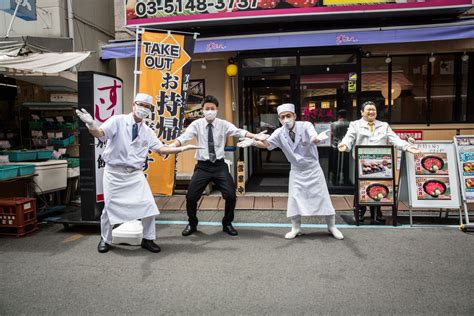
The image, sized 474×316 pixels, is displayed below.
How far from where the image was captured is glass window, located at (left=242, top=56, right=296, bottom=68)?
8180mm

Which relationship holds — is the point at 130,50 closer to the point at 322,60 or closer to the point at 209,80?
the point at 209,80

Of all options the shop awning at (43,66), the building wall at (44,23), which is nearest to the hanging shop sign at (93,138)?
the shop awning at (43,66)

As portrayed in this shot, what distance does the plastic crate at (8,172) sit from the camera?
5.77 meters

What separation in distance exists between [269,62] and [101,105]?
4.06 m

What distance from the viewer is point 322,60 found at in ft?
26.6

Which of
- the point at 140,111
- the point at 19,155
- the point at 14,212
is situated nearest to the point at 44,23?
the point at 19,155

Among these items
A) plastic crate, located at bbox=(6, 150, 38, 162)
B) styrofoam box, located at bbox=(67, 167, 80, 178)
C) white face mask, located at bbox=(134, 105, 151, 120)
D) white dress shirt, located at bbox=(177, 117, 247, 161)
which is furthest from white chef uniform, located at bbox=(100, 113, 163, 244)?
styrofoam box, located at bbox=(67, 167, 80, 178)

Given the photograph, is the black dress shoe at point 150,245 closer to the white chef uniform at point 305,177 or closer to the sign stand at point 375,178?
the white chef uniform at point 305,177

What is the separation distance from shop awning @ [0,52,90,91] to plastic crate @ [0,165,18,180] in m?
1.57

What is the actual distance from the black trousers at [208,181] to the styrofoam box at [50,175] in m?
2.98

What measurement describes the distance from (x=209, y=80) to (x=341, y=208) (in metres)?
4.46

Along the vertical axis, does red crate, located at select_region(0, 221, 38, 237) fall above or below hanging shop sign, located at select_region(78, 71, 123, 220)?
below

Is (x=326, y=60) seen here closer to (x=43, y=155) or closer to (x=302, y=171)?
(x=302, y=171)

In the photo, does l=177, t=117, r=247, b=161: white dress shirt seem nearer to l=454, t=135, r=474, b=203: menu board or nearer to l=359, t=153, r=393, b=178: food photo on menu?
l=359, t=153, r=393, b=178: food photo on menu
